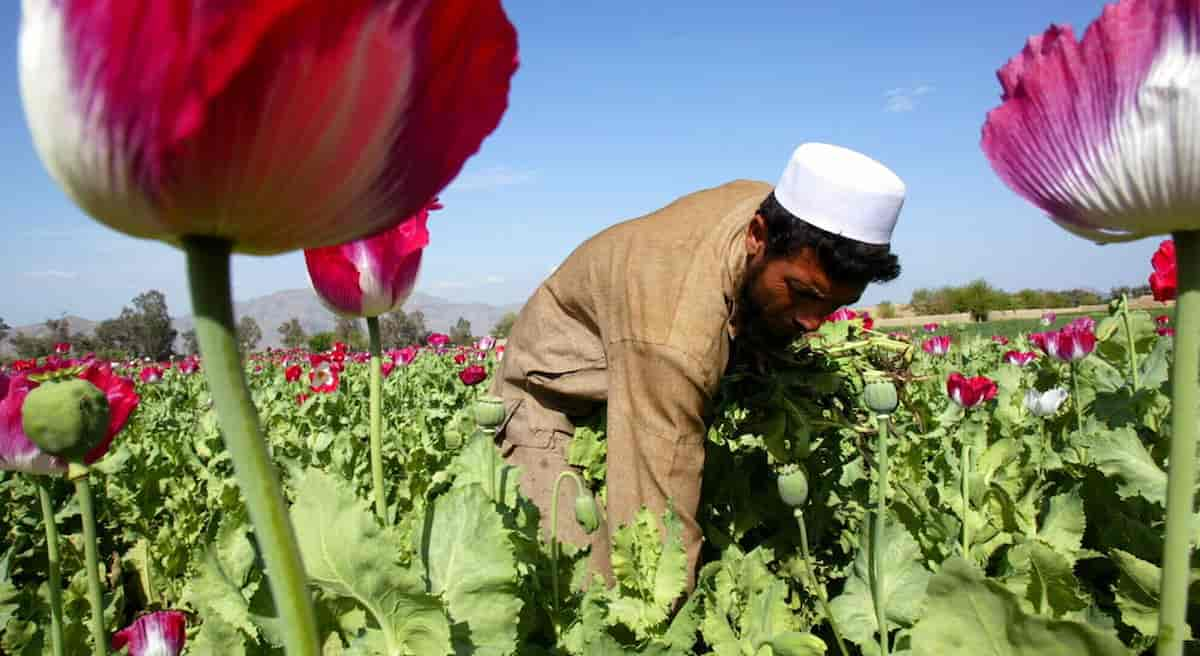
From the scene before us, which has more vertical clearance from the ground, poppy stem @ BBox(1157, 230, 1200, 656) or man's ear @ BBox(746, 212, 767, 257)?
man's ear @ BBox(746, 212, 767, 257)

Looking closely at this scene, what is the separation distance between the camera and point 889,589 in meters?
1.83

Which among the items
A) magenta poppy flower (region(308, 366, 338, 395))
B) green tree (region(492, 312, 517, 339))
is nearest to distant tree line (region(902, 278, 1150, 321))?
green tree (region(492, 312, 517, 339))

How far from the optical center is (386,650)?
92cm

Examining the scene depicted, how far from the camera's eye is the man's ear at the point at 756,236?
228 centimetres

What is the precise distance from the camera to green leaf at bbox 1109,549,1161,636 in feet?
4.34

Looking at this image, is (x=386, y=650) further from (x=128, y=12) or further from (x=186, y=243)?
(x=128, y=12)

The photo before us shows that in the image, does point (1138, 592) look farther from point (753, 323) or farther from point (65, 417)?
point (65, 417)

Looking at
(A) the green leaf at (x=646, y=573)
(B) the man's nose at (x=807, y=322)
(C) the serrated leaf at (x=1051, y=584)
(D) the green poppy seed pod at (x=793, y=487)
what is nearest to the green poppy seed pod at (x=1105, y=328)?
(B) the man's nose at (x=807, y=322)

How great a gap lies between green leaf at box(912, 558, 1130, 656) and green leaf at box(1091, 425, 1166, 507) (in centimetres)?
108

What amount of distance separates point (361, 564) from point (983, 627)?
0.64m

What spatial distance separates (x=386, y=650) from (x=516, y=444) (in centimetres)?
209

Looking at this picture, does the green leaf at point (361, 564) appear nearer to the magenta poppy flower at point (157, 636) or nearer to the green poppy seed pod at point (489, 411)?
the magenta poppy flower at point (157, 636)

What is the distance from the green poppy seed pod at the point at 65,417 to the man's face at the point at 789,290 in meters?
1.69

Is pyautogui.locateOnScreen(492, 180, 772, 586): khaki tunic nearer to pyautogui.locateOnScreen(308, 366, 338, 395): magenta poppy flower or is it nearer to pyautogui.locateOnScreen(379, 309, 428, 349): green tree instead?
pyautogui.locateOnScreen(308, 366, 338, 395): magenta poppy flower
